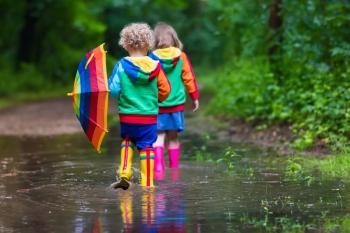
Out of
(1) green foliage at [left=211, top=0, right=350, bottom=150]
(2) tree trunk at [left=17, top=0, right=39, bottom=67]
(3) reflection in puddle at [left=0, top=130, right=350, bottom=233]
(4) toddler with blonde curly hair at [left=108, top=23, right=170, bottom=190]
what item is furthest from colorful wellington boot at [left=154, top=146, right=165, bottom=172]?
(2) tree trunk at [left=17, top=0, right=39, bottom=67]

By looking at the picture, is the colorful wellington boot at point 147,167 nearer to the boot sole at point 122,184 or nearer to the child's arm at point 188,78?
the boot sole at point 122,184

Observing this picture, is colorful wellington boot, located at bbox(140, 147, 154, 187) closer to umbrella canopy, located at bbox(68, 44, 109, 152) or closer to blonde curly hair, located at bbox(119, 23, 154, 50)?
umbrella canopy, located at bbox(68, 44, 109, 152)

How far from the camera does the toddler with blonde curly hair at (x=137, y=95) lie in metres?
7.13

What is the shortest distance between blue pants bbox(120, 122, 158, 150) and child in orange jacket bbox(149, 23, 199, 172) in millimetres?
1246

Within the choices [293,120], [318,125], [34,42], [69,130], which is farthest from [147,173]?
[34,42]

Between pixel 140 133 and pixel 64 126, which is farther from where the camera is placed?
pixel 64 126

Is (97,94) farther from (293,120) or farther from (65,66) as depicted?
(65,66)

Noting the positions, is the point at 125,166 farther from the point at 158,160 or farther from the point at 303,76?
the point at 303,76

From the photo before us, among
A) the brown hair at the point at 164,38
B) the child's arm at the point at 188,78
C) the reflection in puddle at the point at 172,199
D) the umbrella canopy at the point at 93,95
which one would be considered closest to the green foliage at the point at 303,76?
the reflection in puddle at the point at 172,199

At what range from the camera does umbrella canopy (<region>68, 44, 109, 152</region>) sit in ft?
22.7

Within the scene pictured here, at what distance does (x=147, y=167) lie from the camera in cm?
714

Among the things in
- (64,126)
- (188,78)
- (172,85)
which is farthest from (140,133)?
(64,126)

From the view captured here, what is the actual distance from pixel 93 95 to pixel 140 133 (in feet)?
2.12

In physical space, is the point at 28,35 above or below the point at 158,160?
above
